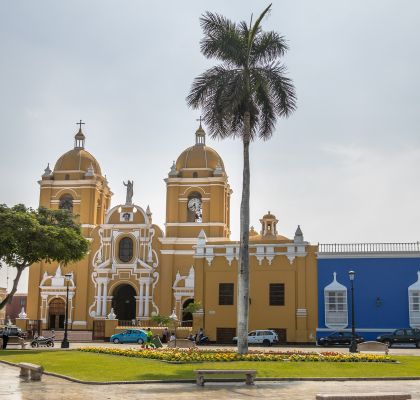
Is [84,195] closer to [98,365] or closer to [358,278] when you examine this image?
[358,278]

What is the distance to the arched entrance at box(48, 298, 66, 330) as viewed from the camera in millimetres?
52656

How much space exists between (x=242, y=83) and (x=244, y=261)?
21.7ft

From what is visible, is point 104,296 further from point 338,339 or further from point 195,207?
point 338,339

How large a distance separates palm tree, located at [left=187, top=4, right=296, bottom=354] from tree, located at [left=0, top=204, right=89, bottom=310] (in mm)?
12459

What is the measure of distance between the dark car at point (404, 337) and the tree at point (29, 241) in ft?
56.7

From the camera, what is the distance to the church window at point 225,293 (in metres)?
40.5

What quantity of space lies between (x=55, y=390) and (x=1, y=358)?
1116 cm

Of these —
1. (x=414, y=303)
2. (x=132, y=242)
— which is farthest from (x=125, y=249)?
(x=414, y=303)

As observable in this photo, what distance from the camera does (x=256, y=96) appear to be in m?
25.2

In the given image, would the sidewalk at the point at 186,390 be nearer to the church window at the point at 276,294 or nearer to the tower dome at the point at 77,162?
the church window at the point at 276,294

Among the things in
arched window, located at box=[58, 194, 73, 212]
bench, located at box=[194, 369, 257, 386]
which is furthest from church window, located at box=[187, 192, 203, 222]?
bench, located at box=[194, 369, 257, 386]

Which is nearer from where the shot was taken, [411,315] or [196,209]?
[411,315]

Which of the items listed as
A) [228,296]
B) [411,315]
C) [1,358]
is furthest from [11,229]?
[411,315]

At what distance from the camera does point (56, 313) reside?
53.1 metres
